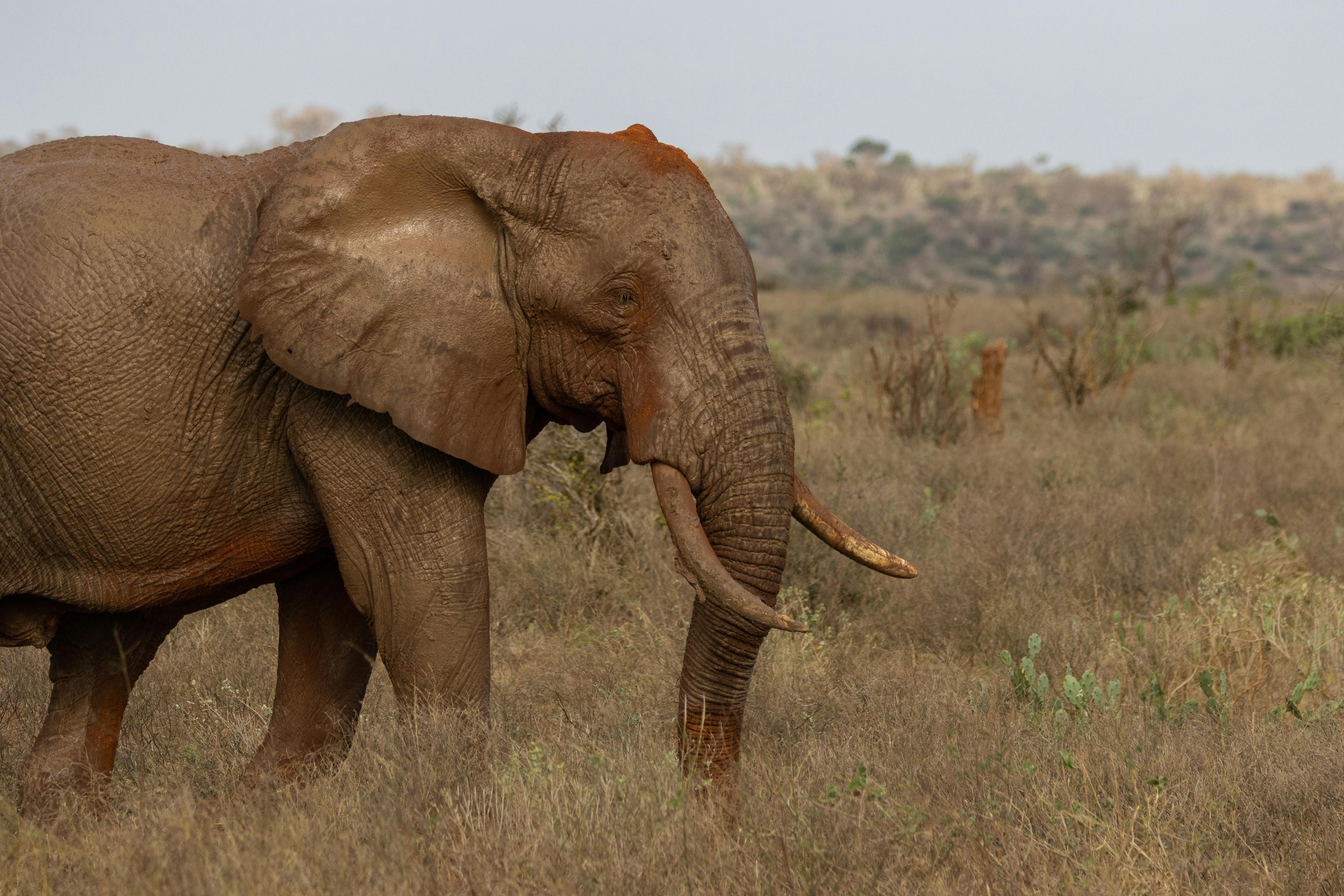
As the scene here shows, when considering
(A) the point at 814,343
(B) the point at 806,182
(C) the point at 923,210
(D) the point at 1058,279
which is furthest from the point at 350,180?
(B) the point at 806,182

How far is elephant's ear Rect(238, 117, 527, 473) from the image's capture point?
11.1 feet

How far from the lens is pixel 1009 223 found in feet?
186

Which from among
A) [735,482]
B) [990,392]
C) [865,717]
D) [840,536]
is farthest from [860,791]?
[990,392]

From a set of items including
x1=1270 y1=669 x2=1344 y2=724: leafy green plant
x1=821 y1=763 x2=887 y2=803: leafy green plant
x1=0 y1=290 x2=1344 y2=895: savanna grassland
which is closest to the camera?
x1=0 y1=290 x2=1344 y2=895: savanna grassland

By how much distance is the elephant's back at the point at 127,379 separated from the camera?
3.47m

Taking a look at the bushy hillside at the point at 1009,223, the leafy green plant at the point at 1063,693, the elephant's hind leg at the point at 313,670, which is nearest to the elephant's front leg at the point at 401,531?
the elephant's hind leg at the point at 313,670

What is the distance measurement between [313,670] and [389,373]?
55.4 inches

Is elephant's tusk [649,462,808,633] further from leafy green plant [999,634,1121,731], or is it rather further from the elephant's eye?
leafy green plant [999,634,1121,731]

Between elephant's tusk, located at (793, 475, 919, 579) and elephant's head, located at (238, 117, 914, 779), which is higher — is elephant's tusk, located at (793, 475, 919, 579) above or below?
below

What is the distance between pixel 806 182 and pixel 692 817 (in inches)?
2539

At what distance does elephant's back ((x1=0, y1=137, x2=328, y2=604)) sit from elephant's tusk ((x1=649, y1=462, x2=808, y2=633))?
3.81 feet

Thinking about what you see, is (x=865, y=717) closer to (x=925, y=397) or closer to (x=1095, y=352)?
(x=925, y=397)

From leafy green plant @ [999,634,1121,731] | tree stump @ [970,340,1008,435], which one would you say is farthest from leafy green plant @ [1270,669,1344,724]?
tree stump @ [970,340,1008,435]

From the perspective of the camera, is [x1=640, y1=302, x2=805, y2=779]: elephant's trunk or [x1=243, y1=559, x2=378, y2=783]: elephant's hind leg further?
[x1=243, y1=559, x2=378, y2=783]: elephant's hind leg
